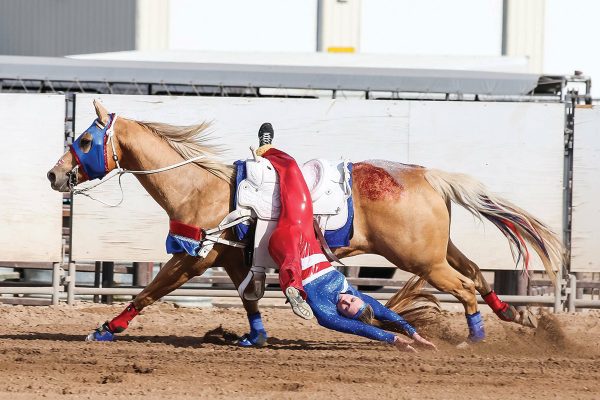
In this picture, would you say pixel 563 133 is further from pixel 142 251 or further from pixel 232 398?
pixel 232 398

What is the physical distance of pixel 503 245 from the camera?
11.2m

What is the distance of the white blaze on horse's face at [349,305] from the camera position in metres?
7.81

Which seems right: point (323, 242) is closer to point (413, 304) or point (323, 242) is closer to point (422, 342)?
point (422, 342)

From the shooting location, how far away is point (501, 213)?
352 inches

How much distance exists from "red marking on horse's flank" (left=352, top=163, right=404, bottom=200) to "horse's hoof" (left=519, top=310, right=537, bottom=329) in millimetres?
1544

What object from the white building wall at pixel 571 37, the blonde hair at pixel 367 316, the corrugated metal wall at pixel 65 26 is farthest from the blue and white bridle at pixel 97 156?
the white building wall at pixel 571 37

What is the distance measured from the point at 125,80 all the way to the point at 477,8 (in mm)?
7468

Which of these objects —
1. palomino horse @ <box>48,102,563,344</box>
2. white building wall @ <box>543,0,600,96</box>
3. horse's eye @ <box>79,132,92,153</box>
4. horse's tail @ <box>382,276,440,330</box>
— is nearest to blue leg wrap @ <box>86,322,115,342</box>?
palomino horse @ <box>48,102,563,344</box>

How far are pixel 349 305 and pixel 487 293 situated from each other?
5.73ft

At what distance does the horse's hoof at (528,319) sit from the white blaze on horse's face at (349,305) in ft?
6.09

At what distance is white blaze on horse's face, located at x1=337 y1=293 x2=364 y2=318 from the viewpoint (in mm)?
7812

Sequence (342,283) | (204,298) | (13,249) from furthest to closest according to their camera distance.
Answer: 1. (204,298)
2. (13,249)
3. (342,283)

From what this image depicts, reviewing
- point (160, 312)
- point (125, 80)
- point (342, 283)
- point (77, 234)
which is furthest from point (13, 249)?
point (342, 283)

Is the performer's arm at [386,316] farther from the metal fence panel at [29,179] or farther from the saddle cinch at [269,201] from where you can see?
the metal fence panel at [29,179]
